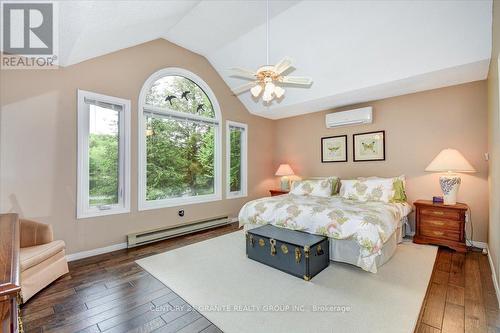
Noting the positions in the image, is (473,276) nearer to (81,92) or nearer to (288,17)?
(288,17)

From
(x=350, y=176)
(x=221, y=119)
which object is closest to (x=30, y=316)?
(x=221, y=119)

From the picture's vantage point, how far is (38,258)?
7.48 ft

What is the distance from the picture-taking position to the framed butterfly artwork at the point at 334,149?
4.97 meters

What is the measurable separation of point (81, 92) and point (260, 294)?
11.2 feet

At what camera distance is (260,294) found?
2256 millimetres

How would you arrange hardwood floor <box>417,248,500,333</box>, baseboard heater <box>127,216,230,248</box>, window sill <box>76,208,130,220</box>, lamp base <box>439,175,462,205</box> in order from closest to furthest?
hardwood floor <box>417,248,500,333</box>
window sill <box>76,208,130,220</box>
lamp base <box>439,175,462,205</box>
baseboard heater <box>127,216,230,248</box>

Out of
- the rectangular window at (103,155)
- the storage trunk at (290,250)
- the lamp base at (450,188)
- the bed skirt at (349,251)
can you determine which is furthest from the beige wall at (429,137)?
the rectangular window at (103,155)

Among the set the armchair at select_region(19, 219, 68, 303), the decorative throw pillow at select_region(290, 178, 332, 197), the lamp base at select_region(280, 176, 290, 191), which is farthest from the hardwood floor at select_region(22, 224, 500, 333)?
the lamp base at select_region(280, 176, 290, 191)

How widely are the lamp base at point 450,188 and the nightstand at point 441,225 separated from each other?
11 centimetres

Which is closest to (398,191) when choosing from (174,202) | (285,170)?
(285,170)

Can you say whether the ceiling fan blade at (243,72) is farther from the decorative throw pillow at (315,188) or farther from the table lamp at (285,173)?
the table lamp at (285,173)

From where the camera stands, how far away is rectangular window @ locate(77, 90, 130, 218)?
3209 millimetres

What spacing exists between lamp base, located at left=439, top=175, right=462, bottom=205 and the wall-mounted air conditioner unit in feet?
5.32

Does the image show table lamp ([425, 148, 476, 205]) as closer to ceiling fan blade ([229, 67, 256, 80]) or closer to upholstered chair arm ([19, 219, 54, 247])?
ceiling fan blade ([229, 67, 256, 80])
